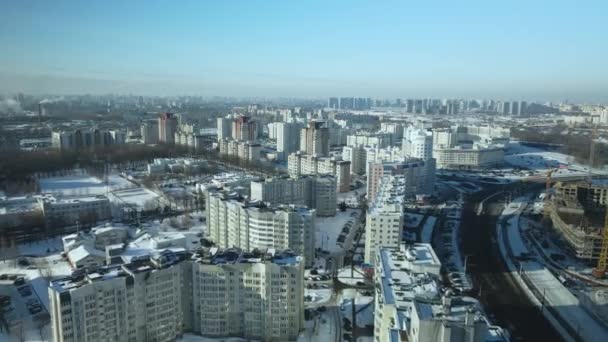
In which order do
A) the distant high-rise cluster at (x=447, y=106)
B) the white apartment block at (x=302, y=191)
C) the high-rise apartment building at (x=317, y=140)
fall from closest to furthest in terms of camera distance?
the white apartment block at (x=302, y=191)
the high-rise apartment building at (x=317, y=140)
the distant high-rise cluster at (x=447, y=106)

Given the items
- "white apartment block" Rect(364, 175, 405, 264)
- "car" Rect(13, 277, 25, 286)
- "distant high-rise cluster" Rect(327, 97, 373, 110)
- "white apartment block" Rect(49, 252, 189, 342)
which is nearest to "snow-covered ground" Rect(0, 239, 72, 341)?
"car" Rect(13, 277, 25, 286)

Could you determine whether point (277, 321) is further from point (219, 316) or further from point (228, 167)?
point (228, 167)

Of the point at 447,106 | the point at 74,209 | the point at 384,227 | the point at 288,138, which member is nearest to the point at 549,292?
the point at 384,227

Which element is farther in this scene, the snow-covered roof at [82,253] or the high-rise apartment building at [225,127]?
the high-rise apartment building at [225,127]

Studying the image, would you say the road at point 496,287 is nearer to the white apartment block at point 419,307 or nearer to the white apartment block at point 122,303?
the white apartment block at point 419,307

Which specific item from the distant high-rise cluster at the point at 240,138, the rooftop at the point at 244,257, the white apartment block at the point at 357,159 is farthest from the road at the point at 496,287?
the distant high-rise cluster at the point at 240,138

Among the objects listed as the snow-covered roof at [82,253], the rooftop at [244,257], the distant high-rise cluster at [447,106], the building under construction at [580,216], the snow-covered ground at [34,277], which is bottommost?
the snow-covered ground at [34,277]
